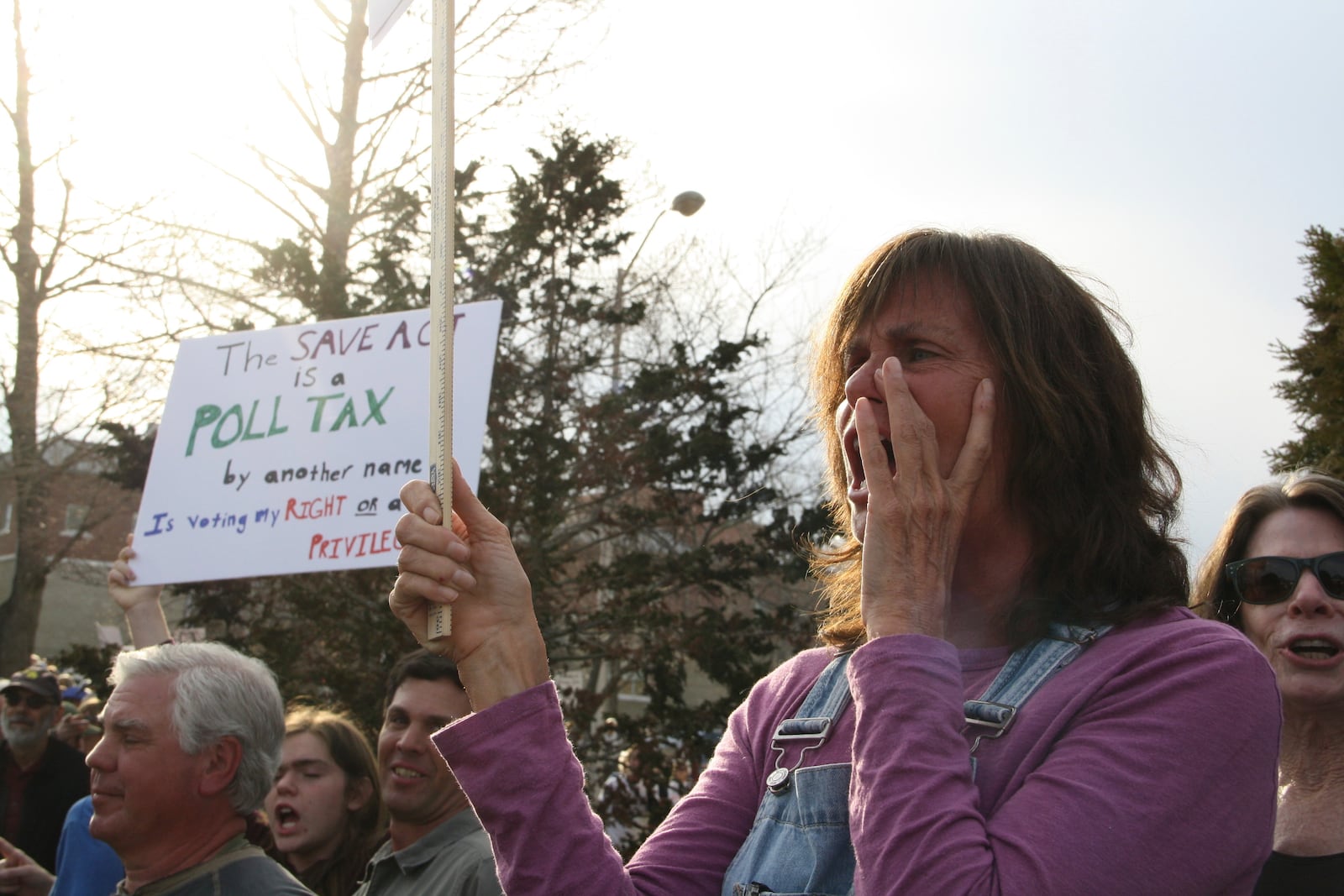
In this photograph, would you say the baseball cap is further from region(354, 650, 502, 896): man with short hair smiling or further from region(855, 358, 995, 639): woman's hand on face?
region(855, 358, 995, 639): woman's hand on face

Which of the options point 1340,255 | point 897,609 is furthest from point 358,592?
point 1340,255

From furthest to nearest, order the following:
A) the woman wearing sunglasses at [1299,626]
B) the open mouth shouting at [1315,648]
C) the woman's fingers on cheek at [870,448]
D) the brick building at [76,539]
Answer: the brick building at [76,539] < the open mouth shouting at [1315,648] < the woman wearing sunglasses at [1299,626] < the woman's fingers on cheek at [870,448]

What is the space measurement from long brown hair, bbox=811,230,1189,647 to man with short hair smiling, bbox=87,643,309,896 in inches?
79.4

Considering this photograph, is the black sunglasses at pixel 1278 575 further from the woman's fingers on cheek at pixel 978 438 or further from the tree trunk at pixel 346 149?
the tree trunk at pixel 346 149

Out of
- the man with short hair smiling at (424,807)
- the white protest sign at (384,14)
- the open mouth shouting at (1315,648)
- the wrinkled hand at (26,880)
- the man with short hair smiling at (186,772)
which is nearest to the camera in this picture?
the white protest sign at (384,14)

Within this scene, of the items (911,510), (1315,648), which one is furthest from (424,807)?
(911,510)

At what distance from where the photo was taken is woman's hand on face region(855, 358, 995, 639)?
1500 millimetres

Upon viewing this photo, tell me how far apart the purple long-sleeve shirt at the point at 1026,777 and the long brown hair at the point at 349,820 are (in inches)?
116

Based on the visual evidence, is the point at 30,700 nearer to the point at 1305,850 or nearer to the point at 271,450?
the point at 271,450

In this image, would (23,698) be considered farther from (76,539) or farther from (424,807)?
(76,539)

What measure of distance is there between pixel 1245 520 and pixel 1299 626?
1.07ft

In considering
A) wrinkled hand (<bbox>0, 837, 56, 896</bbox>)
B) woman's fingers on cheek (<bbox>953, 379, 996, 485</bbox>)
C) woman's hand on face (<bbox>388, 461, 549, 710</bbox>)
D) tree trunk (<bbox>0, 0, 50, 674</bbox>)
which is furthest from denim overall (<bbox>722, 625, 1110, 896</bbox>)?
tree trunk (<bbox>0, 0, 50, 674</bbox>)

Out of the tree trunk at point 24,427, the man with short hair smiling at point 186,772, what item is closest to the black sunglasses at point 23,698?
the man with short hair smiling at point 186,772

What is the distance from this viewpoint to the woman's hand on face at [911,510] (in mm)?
1500
